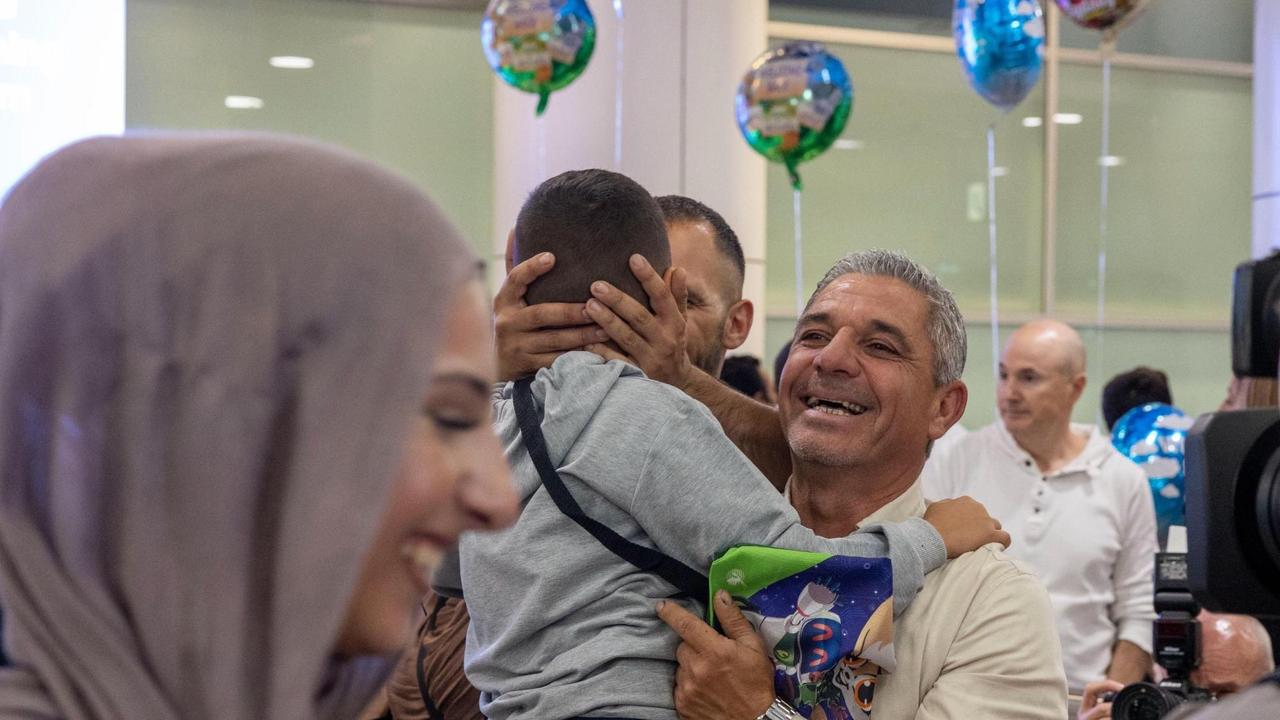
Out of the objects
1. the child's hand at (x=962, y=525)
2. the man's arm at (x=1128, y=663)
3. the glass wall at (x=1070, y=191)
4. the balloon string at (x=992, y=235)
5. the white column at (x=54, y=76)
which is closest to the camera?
Result: the child's hand at (x=962, y=525)

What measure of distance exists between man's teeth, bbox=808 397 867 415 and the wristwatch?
50 cm

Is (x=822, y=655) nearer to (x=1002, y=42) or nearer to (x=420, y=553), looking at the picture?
(x=420, y=553)

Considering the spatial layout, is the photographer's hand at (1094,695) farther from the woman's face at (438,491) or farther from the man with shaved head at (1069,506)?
the woman's face at (438,491)

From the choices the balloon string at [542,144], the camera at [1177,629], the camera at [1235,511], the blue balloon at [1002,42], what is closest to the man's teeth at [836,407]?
the camera at [1235,511]

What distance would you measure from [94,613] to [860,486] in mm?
1412

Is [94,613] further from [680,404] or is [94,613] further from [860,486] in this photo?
[860,486]

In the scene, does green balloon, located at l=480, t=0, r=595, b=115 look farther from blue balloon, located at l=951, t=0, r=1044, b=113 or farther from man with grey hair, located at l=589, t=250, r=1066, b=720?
man with grey hair, located at l=589, t=250, r=1066, b=720

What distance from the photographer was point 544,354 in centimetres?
186

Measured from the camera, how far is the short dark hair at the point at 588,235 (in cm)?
187

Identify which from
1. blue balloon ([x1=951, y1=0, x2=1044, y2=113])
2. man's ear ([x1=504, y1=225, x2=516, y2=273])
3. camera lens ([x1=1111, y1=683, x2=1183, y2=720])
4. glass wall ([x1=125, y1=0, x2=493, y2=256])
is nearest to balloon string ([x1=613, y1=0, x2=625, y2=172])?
glass wall ([x1=125, y1=0, x2=493, y2=256])

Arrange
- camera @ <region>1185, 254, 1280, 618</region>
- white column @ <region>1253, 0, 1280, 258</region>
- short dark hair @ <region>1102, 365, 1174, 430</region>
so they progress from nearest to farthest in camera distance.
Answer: camera @ <region>1185, 254, 1280, 618</region> < short dark hair @ <region>1102, 365, 1174, 430</region> < white column @ <region>1253, 0, 1280, 258</region>

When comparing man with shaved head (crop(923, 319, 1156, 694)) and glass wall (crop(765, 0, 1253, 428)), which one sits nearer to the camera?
man with shaved head (crop(923, 319, 1156, 694))

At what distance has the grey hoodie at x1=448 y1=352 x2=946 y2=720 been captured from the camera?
67.2 inches

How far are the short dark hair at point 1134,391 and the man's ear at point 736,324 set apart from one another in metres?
3.37
